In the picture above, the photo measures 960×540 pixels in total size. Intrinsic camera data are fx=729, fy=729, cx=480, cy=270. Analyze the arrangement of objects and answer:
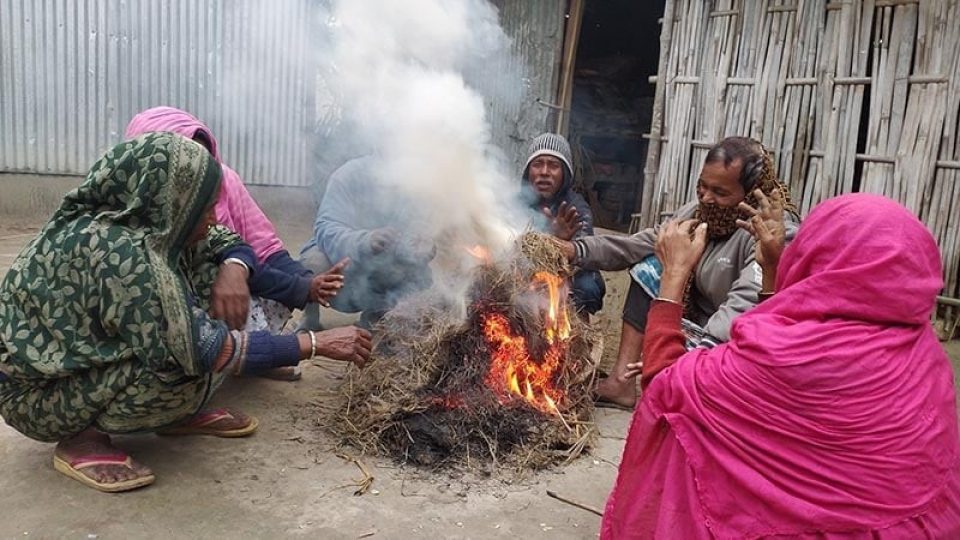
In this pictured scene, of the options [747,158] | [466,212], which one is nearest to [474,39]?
[466,212]

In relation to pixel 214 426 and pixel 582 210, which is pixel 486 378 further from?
pixel 582 210

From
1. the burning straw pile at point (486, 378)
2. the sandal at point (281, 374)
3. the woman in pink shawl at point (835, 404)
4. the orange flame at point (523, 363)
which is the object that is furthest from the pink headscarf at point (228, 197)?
the woman in pink shawl at point (835, 404)

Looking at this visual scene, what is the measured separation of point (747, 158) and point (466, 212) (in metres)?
1.43

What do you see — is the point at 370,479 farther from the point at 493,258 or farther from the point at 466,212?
the point at 466,212

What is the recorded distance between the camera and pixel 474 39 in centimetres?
562

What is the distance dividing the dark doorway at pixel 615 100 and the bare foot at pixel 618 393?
6560 mm

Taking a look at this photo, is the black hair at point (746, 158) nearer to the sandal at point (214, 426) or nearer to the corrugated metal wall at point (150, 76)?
the sandal at point (214, 426)

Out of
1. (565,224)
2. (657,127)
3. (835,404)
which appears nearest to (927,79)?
(657,127)

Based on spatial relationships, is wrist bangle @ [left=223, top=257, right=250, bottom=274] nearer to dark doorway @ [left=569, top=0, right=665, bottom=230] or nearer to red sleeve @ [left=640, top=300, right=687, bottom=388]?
red sleeve @ [left=640, top=300, right=687, bottom=388]

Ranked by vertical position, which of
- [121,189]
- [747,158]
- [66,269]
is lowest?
[66,269]

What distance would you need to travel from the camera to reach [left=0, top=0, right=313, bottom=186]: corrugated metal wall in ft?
23.1

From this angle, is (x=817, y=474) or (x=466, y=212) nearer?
(x=817, y=474)

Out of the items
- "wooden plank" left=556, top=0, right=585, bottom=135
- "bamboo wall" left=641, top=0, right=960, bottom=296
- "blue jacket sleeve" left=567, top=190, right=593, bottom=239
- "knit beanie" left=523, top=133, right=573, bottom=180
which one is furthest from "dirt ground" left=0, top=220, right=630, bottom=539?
"wooden plank" left=556, top=0, right=585, bottom=135

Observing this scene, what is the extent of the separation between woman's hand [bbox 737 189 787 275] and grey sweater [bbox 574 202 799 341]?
20 centimetres
